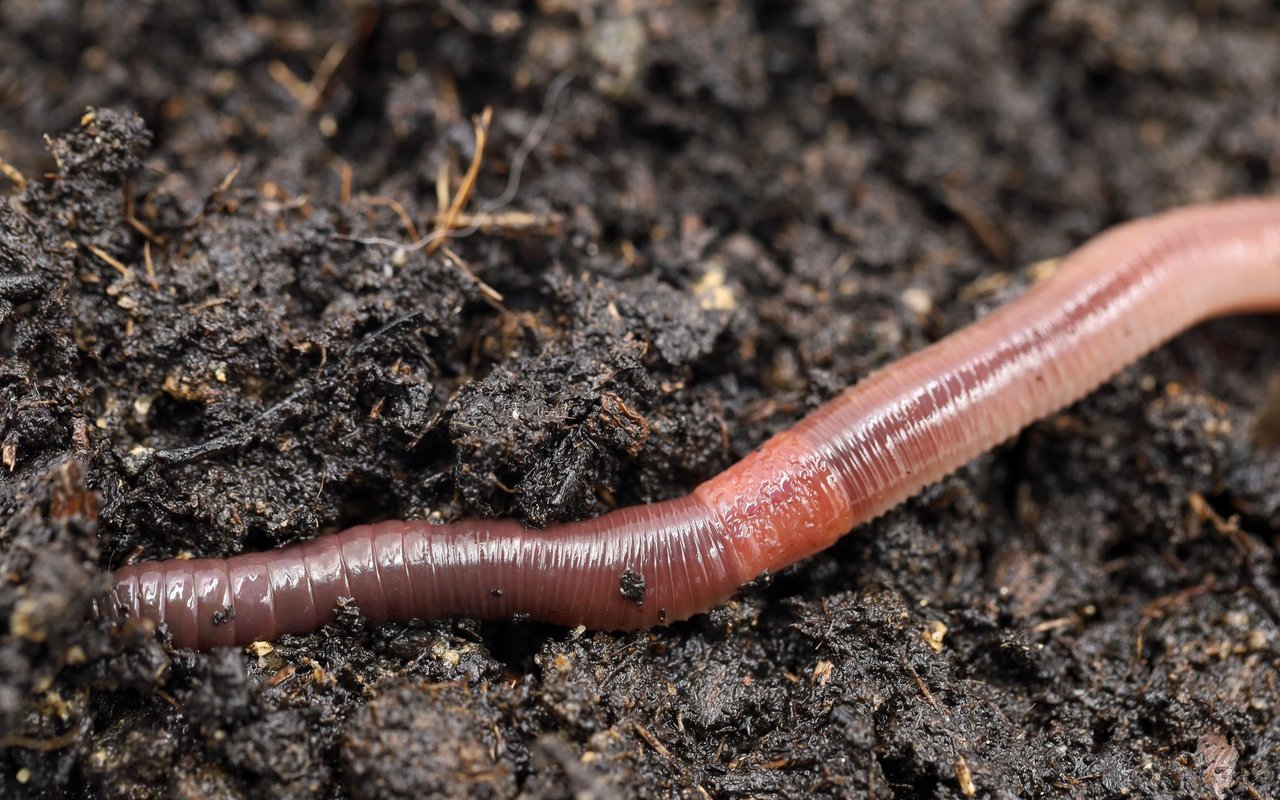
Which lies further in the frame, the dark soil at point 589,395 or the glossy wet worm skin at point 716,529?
the glossy wet worm skin at point 716,529

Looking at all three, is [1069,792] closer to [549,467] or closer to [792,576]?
[792,576]

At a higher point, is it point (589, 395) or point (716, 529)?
point (589, 395)

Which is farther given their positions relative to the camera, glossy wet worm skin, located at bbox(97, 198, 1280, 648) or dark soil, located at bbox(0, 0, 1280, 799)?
glossy wet worm skin, located at bbox(97, 198, 1280, 648)
